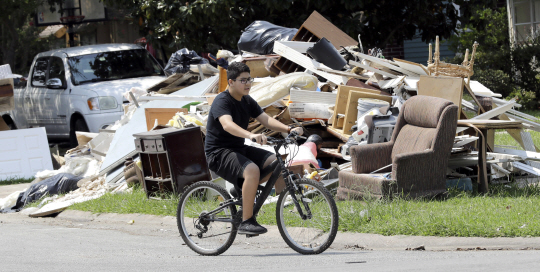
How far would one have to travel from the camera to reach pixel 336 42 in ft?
40.1

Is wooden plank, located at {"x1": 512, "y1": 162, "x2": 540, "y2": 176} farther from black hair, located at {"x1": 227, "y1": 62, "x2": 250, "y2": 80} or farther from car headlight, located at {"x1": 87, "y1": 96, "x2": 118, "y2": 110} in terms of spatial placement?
car headlight, located at {"x1": 87, "y1": 96, "x2": 118, "y2": 110}

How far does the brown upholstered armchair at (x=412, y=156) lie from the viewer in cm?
716

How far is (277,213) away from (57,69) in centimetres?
1001

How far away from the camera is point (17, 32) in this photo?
24.4 metres

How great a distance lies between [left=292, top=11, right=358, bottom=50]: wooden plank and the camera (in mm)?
12117

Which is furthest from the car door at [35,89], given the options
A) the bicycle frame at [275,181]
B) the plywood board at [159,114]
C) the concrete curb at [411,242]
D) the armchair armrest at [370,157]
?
the bicycle frame at [275,181]

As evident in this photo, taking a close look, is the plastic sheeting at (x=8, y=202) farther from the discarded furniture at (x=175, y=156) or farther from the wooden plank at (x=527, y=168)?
the wooden plank at (x=527, y=168)

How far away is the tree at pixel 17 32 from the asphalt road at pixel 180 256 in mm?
12173

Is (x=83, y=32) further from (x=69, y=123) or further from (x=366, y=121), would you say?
(x=366, y=121)

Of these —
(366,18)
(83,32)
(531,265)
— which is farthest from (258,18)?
(83,32)

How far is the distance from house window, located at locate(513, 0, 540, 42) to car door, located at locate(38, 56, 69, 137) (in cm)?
1238

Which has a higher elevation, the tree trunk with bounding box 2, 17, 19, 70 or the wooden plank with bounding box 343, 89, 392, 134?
the tree trunk with bounding box 2, 17, 19, 70

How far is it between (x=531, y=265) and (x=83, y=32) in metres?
29.2

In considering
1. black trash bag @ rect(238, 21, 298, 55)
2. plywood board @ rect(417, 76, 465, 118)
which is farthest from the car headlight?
plywood board @ rect(417, 76, 465, 118)
